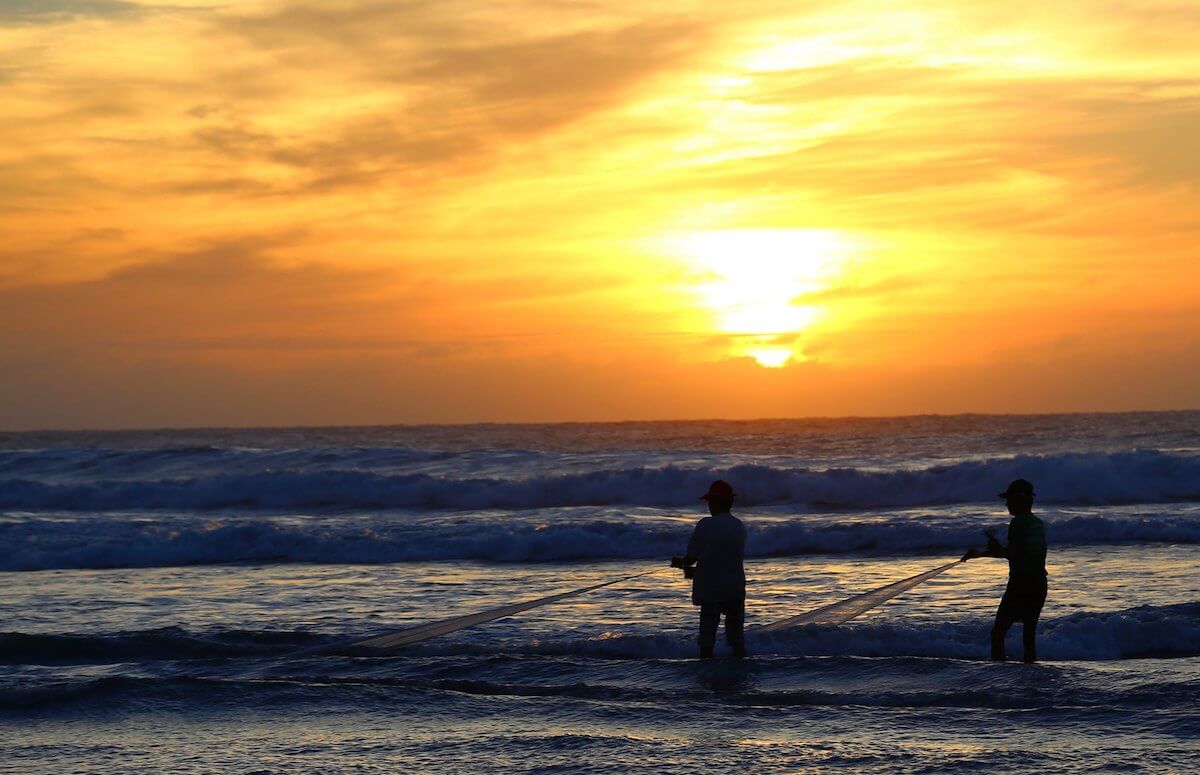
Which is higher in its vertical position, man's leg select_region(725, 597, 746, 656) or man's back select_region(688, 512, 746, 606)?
man's back select_region(688, 512, 746, 606)

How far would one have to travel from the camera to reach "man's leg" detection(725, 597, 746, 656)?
10579mm

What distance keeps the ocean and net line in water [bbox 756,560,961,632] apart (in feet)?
0.91

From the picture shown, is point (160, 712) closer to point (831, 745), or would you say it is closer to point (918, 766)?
point (831, 745)

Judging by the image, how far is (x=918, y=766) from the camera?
298 inches

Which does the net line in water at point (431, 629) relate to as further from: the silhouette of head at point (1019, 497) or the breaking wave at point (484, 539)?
the silhouette of head at point (1019, 497)

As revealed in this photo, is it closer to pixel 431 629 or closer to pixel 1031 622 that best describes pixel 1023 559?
pixel 1031 622

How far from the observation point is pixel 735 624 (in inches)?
420

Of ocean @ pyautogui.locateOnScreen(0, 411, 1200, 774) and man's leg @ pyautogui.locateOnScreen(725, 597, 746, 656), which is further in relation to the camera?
man's leg @ pyautogui.locateOnScreen(725, 597, 746, 656)

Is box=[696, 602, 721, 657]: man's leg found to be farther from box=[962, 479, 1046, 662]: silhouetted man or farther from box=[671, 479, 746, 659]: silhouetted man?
box=[962, 479, 1046, 662]: silhouetted man

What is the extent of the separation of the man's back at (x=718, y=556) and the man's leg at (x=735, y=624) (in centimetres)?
15

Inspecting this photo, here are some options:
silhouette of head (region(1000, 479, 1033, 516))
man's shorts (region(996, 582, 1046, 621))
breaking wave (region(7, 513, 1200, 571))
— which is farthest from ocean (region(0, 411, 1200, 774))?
silhouette of head (region(1000, 479, 1033, 516))

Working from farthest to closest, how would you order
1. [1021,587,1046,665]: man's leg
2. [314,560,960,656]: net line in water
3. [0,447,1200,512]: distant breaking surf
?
[0,447,1200,512]: distant breaking surf, [314,560,960,656]: net line in water, [1021,587,1046,665]: man's leg

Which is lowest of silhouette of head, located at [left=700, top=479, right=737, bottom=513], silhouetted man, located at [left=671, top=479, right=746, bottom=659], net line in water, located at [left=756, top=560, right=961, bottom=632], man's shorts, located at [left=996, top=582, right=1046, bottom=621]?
net line in water, located at [left=756, top=560, right=961, bottom=632]

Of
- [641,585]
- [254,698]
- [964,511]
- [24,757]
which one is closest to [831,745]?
[254,698]
